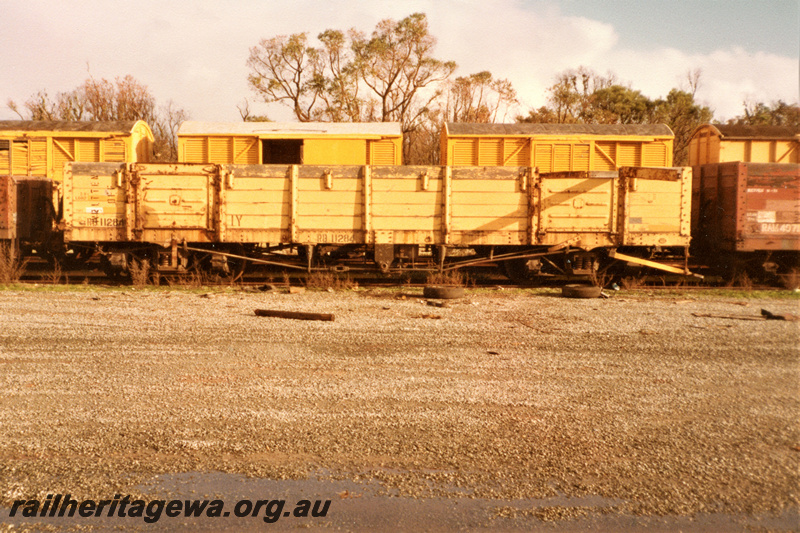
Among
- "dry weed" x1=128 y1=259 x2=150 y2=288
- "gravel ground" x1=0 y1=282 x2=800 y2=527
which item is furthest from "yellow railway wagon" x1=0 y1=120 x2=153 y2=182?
"gravel ground" x1=0 y1=282 x2=800 y2=527

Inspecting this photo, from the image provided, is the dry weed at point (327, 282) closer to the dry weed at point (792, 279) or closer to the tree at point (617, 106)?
the dry weed at point (792, 279)

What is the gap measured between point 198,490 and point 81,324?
525 cm

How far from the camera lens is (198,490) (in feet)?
11.4

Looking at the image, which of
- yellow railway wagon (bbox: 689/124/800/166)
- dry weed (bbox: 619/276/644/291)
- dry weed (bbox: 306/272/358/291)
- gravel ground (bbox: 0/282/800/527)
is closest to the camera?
gravel ground (bbox: 0/282/800/527)

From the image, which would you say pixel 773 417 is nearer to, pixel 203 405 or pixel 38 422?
pixel 203 405

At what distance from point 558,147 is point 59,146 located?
12.5 m

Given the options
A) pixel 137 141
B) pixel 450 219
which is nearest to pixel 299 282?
pixel 450 219

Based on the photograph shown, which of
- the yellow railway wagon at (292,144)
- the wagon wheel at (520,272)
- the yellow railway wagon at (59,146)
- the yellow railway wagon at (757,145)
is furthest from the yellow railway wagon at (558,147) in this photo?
the yellow railway wagon at (59,146)

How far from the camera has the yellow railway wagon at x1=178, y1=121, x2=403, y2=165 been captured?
14938 mm

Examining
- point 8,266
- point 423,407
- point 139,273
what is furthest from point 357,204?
point 423,407

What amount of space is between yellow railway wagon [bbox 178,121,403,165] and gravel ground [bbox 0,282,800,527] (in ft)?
23.8

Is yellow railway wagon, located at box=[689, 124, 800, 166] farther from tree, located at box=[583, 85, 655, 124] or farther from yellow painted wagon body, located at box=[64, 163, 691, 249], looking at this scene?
tree, located at box=[583, 85, 655, 124]

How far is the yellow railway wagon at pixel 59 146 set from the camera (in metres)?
15.8

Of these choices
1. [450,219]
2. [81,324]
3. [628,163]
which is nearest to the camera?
[81,324]
